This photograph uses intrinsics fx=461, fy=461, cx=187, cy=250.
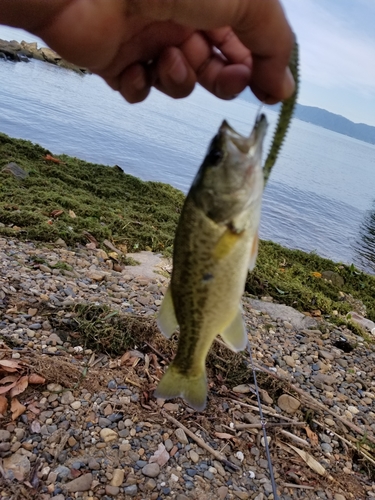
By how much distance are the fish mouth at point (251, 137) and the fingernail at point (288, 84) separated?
346 mm

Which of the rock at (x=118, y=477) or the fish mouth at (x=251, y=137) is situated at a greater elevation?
the fish mouth at (x=251, y=137)

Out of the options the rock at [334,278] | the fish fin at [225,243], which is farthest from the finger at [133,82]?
the rock at [334,278]

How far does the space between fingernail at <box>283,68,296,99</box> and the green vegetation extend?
24.1 feet

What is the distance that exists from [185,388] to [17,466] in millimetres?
2409

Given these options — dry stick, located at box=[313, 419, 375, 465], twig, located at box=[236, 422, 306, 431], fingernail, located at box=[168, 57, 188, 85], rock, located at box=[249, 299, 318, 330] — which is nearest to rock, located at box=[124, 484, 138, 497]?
twig, located at box=[236, 422, 306, 431]

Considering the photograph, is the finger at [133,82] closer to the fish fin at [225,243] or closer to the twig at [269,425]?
the fish fin at [225,243]

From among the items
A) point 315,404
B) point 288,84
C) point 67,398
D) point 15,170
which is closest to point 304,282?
point 315,404

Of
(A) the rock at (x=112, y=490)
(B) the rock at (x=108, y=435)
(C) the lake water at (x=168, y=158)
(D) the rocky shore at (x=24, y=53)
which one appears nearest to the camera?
(A) the rock at (x=112, y=490)

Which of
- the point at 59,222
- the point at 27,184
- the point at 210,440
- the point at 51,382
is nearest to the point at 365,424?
the point at 210,440

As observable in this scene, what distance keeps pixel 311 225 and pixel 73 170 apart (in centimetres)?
1469

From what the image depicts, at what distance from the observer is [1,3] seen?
2.63m

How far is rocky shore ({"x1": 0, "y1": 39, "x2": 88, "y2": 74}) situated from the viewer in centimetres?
5919

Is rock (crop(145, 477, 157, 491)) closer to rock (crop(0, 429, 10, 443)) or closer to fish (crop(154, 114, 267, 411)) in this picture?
rock (crop(0, 429, 10, 443))

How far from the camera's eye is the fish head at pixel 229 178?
7.36 ft
